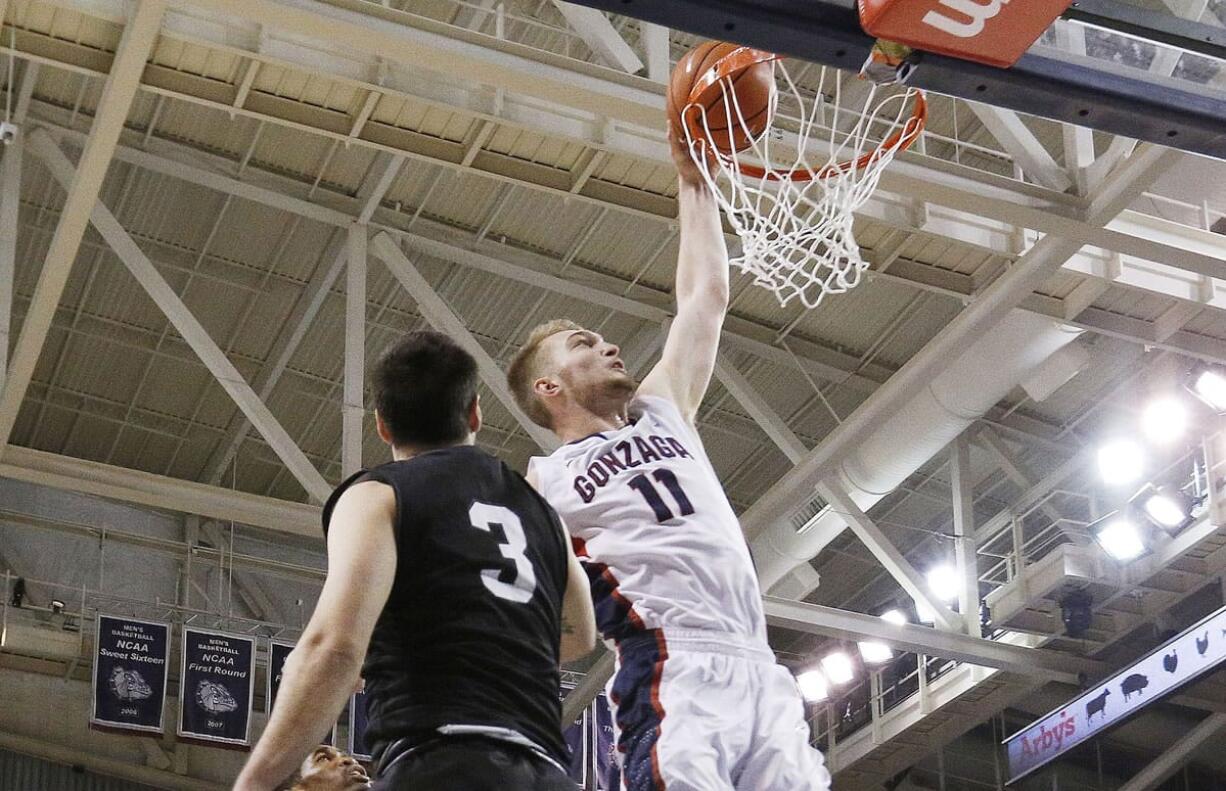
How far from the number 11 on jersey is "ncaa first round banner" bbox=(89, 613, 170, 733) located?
1438 centimetres

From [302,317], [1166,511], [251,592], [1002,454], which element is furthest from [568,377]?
[251,592]

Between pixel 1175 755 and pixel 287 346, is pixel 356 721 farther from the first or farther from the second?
pixel 1175 755

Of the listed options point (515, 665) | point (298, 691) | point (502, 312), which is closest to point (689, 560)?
point (515, 665)

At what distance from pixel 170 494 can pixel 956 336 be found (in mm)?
7429

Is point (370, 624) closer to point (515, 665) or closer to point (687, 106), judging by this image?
point (515, 665)

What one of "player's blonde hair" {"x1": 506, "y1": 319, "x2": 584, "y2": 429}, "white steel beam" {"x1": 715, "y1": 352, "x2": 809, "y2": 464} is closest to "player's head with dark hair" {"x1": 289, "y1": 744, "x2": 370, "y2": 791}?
"player's blonde hair" {"x1": 506, "y1": 319, "x2": 584, "y2": 429}

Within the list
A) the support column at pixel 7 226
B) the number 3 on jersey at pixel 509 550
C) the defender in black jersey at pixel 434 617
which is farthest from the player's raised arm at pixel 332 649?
the support column at pixel 7 226

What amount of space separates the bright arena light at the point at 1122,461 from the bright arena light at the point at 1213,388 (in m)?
1.55

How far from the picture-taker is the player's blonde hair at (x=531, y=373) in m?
5.68

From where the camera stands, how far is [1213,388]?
56.6ft

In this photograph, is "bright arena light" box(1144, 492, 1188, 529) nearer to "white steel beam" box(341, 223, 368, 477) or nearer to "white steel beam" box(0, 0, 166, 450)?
"white steel beam" box(341, 223, 368, 477)

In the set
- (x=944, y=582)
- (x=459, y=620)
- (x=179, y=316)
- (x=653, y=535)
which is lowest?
(x=459, y=620)

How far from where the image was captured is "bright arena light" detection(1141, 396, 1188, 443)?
1794 cm

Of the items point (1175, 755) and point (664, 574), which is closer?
point (664, 574)
